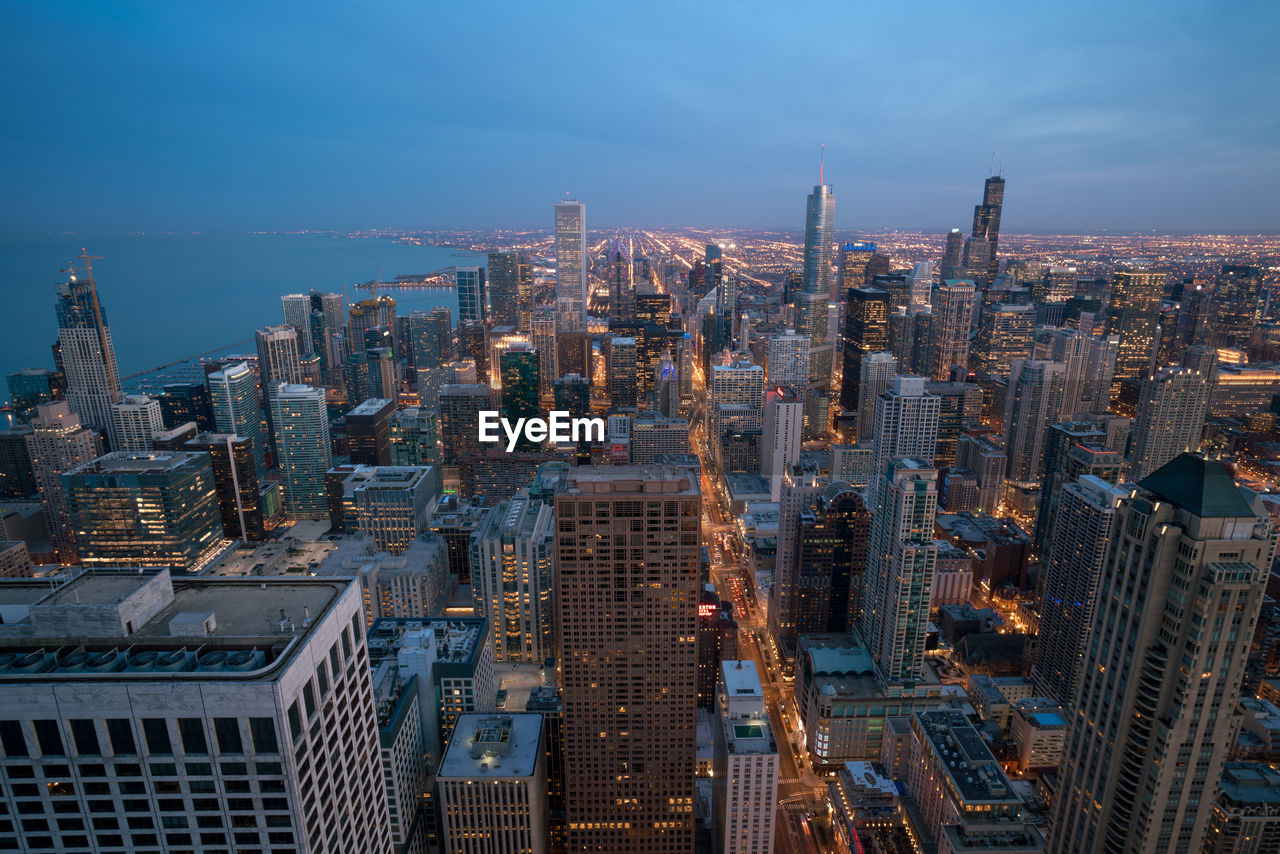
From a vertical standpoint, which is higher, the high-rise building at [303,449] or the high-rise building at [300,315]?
the high-rise building at [300,315]

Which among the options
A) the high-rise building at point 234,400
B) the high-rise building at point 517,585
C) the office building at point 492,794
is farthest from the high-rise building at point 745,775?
the high-rise building at point 234,400

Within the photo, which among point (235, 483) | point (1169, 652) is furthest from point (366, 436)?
point (1169, 652)

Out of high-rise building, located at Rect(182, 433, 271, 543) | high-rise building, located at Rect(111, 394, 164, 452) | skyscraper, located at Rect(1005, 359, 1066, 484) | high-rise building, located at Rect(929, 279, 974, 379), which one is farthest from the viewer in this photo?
high-rise building, located at Rect(929, 279, 974, 379)

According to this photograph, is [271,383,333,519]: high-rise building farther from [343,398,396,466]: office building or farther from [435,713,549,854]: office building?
[435,713,549,854]: office building

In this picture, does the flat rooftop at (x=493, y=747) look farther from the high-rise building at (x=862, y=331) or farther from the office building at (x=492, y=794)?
the high-rise building at (x=862, y=331)

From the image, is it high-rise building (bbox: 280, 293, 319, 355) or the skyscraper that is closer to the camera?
the skyscraper

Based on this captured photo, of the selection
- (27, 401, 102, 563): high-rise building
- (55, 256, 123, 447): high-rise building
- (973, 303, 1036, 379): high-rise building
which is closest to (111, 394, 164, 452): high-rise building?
(55, 256, 123, 447): high-rise building

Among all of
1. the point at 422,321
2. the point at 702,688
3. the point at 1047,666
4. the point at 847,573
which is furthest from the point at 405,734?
the point at 422,321
